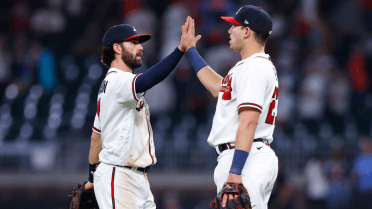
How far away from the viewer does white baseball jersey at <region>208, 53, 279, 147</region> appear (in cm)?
342

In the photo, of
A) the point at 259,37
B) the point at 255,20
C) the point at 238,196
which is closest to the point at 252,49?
the point at 259,37

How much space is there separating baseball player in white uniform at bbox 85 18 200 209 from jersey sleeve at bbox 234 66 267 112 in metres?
0.72

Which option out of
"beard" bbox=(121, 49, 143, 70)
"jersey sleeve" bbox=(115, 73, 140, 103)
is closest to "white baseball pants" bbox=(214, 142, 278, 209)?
"jersey sleeve" bbox=(115, 73, 140, 103)

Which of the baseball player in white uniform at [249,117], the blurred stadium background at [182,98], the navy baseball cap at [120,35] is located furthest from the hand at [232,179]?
the blurred stadium background at [182,98]

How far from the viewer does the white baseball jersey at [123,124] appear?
3.97m

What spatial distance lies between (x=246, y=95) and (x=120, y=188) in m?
1.35

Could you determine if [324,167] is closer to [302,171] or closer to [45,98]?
[302,171]

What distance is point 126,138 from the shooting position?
13.1 ft

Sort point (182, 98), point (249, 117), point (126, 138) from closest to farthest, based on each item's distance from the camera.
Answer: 1. point (249, 117)
2. point (126, 138)
3. point (182, 98)

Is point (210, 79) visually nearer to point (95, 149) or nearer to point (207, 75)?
point (207, 75)

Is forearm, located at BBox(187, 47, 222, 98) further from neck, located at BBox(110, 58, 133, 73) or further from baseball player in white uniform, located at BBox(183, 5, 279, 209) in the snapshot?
neck, located at BBox(110, 58, 133, 73)

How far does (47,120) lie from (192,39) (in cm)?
549

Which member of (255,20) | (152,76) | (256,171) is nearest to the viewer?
(256,171)

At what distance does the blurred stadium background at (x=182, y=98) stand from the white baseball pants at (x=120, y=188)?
14.2 ft
